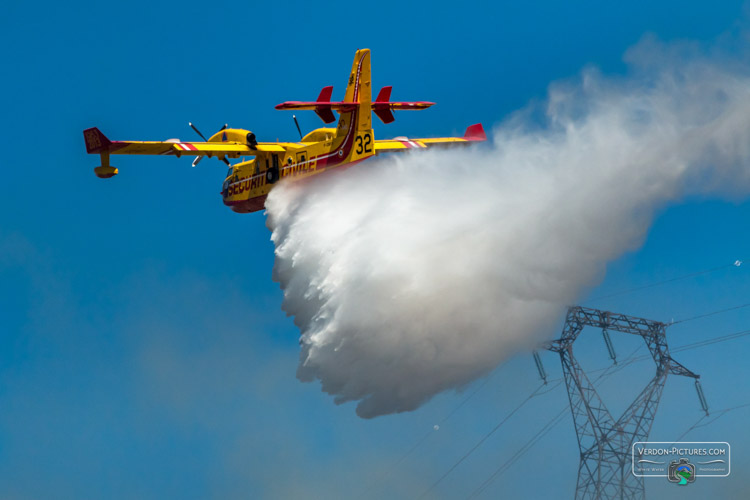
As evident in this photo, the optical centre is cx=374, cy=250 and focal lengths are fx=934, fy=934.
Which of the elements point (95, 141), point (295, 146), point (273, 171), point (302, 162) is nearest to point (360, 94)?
→ point (302, 162)

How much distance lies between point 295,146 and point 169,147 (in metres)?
4.21

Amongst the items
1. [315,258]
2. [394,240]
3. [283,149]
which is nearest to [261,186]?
[283,149]

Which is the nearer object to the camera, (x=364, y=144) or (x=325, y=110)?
(x=325, y=110)

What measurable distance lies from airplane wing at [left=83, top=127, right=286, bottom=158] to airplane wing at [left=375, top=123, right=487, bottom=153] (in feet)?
14.3

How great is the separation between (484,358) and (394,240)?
15.6 ft

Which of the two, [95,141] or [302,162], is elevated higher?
[95,141]

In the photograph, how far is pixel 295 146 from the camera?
31.8 metres

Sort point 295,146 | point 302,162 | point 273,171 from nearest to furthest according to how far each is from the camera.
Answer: point 302,162
point 295,146
point 273,171

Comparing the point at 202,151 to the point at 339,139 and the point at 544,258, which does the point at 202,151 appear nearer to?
the point at 339,139

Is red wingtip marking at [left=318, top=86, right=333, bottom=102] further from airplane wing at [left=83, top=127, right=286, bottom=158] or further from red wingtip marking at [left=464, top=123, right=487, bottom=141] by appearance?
red wingtip marking at [left=464, top=123, right=487, bottom=141]

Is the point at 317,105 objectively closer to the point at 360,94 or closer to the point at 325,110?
the point at 325,110

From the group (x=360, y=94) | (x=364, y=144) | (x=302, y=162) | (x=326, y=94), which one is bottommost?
(x=364, y=144)

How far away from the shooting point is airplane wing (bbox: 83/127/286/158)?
2992cm

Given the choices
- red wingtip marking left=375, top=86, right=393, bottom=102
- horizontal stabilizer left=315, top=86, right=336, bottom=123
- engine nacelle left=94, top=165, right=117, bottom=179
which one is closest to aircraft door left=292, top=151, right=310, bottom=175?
horizontal stabilizer left=315, top=86, right=336, bottom=123
